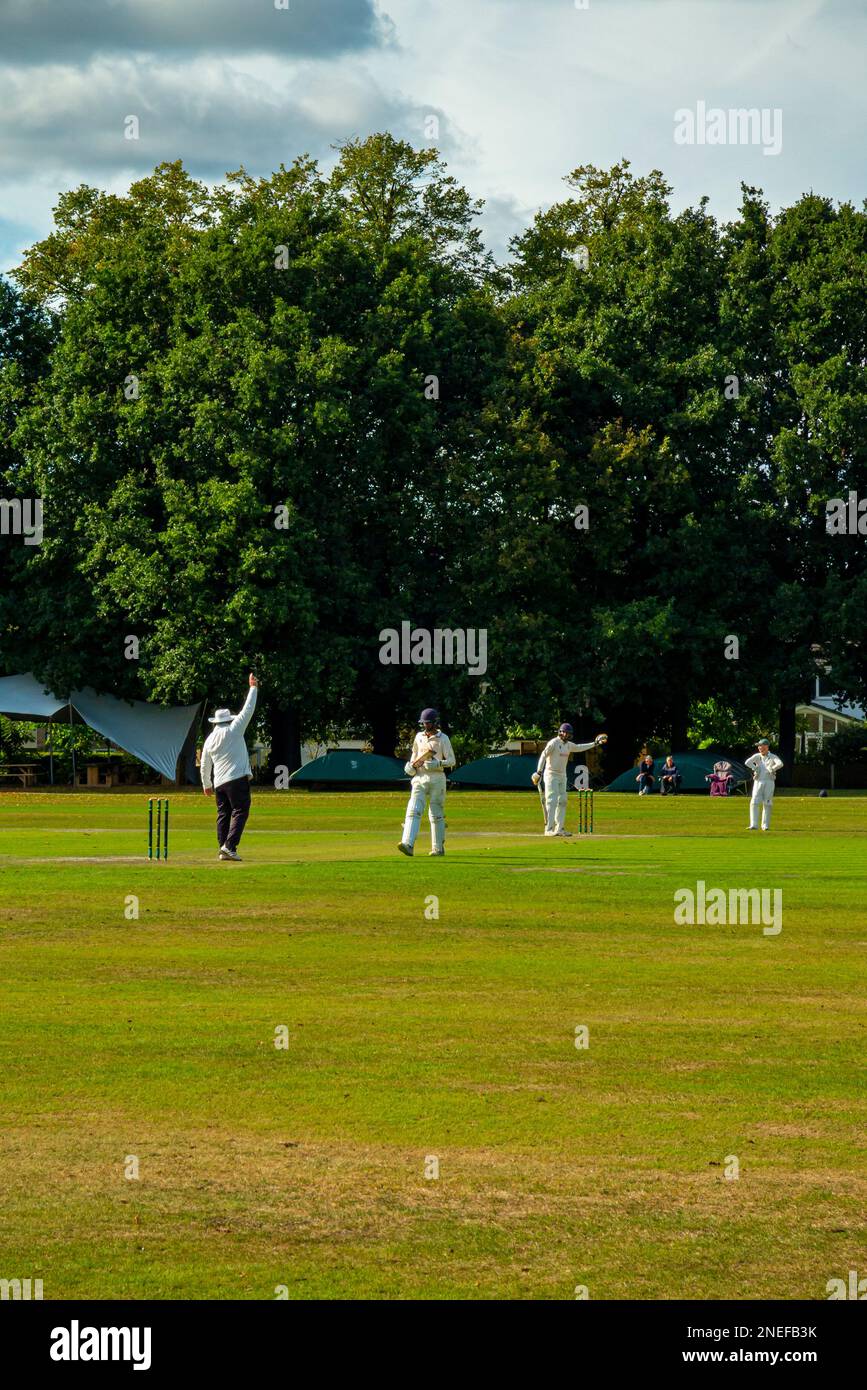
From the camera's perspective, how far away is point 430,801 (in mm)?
27734

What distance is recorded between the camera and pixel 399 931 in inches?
696

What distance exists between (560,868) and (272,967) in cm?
1116

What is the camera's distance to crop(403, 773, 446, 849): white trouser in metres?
27.2

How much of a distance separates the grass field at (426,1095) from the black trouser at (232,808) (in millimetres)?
3505

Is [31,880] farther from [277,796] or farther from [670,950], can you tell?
[277,796]

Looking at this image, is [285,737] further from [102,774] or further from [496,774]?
[102,774]

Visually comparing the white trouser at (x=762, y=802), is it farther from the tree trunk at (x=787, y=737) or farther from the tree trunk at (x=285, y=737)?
the tree trunk at (x=787, y=737)

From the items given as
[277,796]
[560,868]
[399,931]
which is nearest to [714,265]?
[277,796]

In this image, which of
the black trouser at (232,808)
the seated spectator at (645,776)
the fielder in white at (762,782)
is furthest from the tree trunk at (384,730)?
the black trouser at (232,808)

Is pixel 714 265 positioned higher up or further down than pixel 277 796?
higher up

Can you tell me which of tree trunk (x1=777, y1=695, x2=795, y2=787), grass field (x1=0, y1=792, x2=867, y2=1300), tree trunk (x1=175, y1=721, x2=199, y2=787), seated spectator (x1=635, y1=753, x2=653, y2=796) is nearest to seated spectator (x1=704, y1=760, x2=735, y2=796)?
seated spectator (x1=635, y1=753, x2=653, y2=796)

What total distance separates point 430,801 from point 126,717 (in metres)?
41.3

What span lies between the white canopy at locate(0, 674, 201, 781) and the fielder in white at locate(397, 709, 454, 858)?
40423mm

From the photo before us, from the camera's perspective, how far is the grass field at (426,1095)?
280 inches
